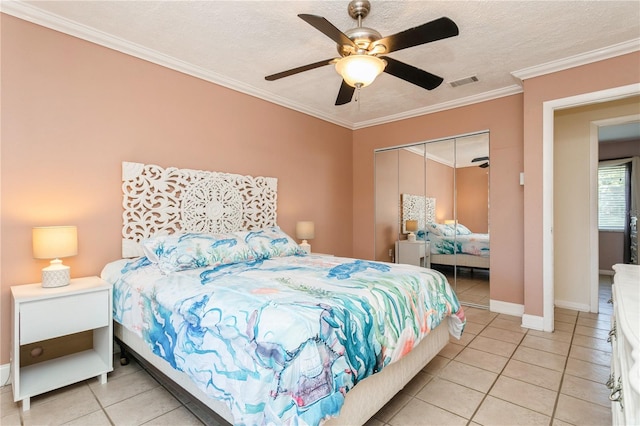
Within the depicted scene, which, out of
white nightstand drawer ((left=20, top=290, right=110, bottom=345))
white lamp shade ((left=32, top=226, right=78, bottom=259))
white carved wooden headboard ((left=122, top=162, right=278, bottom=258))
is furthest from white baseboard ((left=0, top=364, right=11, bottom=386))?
white carved wooden headboard ((left=122, top=162, right=278, bottom=258))

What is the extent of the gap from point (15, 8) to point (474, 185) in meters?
4.71

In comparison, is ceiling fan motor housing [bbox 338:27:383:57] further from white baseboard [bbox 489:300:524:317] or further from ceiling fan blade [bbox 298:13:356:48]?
white baseboard [bbox 489:300:524:317]

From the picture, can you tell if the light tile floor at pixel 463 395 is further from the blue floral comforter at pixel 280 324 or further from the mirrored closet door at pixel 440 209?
the mirrored closet door at pixel 440 209

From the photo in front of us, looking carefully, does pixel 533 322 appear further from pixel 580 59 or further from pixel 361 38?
pixel 361 38

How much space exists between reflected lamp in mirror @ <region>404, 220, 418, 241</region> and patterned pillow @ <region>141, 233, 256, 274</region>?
8.88ft

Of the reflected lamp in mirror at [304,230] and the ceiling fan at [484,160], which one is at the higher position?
the ceiling fan at [484,160]

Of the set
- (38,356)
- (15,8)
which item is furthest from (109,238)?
(15,8)

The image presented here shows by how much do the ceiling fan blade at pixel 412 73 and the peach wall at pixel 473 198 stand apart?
6.74ft

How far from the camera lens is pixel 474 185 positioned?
13.5 ft

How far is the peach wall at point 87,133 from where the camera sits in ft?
7.50

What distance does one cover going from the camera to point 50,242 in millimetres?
2166

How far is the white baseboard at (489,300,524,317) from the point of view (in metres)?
3.73

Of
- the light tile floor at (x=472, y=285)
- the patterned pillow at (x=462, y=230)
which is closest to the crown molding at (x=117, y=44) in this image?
the patterned pillow at (x=462, y=230)

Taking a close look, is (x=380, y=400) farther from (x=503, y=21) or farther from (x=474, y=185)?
(x=474, y=185)
